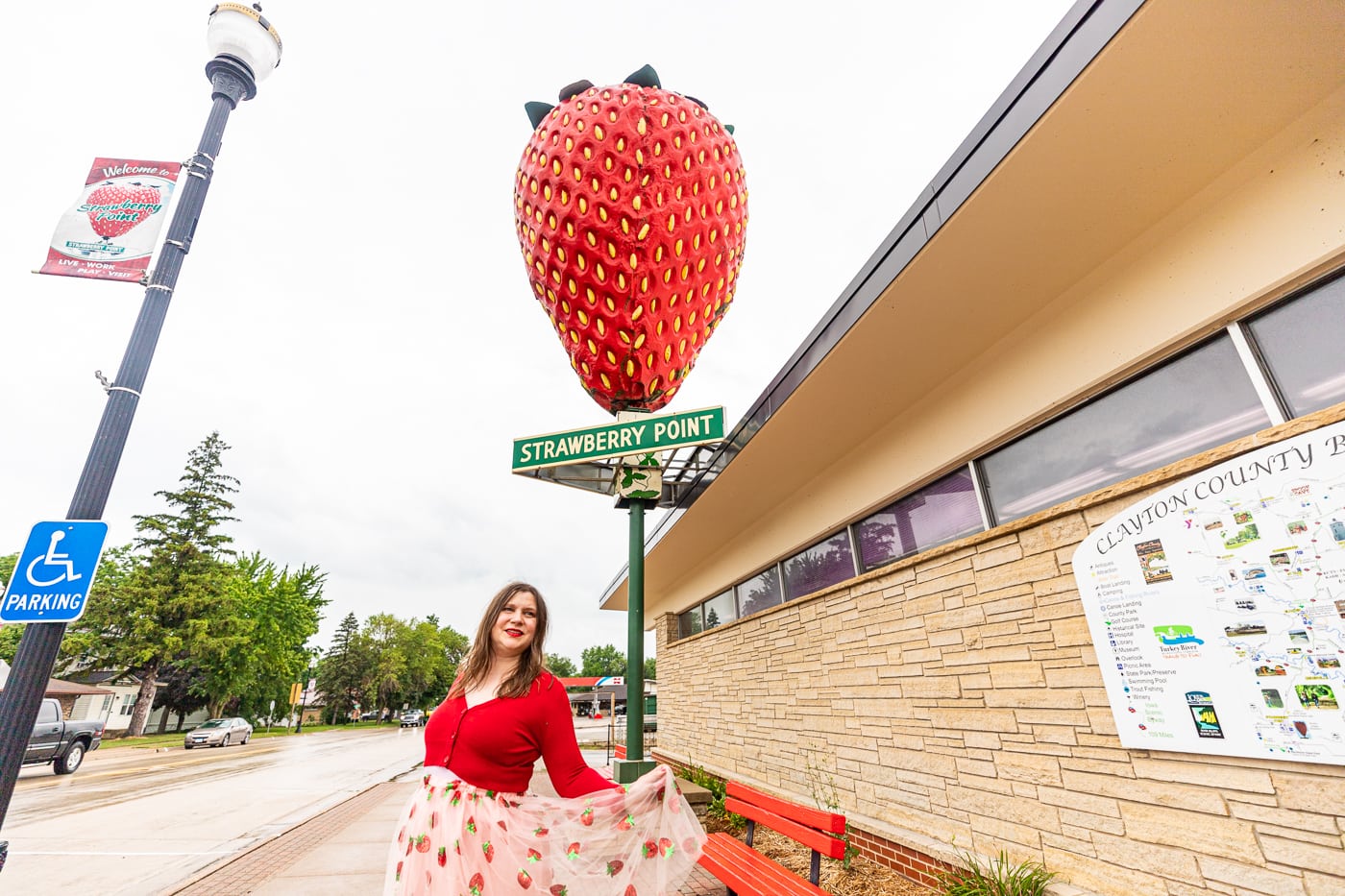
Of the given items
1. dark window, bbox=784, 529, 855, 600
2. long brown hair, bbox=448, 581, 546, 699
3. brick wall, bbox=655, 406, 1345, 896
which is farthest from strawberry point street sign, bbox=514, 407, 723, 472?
dark window, bbox=784, 529, 855, 600

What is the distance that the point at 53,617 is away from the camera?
276 cm

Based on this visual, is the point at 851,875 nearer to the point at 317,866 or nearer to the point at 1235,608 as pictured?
the point at 1235,608

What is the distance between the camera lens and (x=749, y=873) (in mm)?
3197

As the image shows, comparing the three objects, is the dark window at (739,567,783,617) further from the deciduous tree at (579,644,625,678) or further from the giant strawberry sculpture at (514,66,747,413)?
the deciduous tree at (579,644,625,678)

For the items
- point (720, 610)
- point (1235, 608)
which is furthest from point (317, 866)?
point (1235, 608)

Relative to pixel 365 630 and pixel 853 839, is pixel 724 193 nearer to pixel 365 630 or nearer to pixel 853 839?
pixel 853 839

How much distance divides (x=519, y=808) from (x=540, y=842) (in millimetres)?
122

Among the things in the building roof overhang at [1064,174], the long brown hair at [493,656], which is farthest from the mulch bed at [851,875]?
the building roof overhang at [1064,174]

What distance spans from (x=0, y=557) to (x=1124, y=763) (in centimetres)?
8169

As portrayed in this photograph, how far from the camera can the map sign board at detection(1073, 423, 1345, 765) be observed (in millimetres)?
2143

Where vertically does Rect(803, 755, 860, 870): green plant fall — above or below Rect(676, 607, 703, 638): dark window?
below

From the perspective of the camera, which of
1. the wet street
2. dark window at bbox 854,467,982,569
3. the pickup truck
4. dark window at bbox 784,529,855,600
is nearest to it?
dark window at bbox 854,467,982,569

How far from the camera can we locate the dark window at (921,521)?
13.7 ft

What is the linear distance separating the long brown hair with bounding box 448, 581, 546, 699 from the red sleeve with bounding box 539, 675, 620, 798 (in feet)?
0.26
